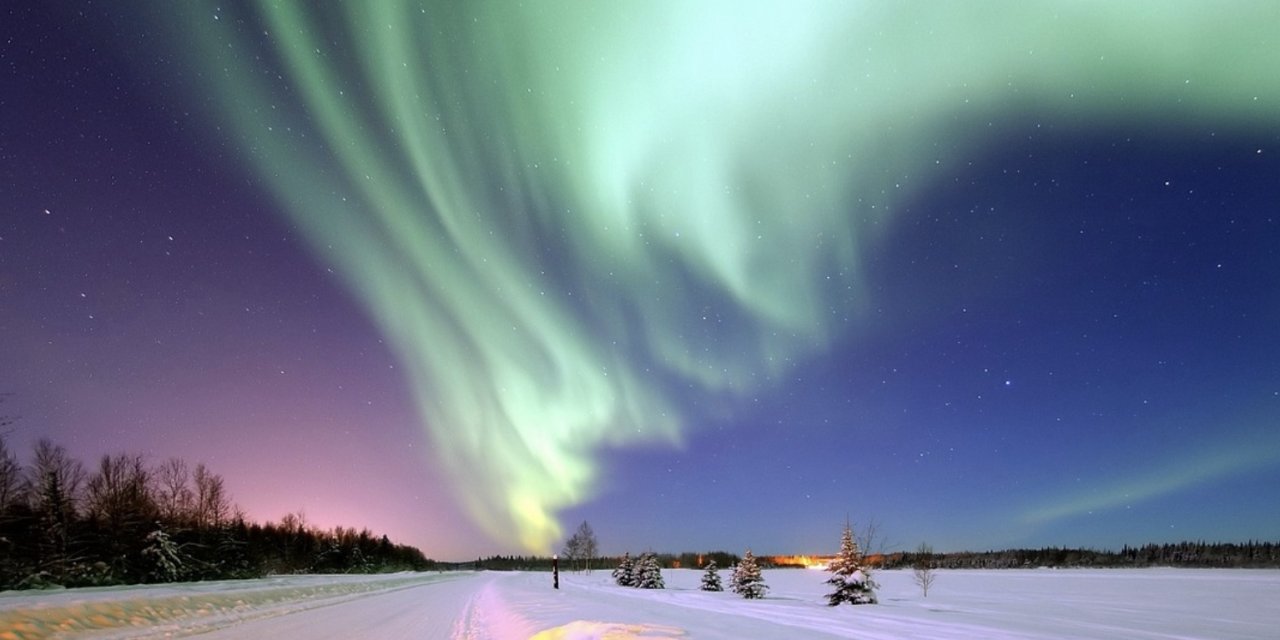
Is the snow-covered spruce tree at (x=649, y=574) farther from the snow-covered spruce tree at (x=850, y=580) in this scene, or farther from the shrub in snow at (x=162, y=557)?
the shrub in snow at (x=162, y=557)

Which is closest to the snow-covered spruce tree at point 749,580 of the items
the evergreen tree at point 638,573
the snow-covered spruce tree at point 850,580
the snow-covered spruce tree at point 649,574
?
the snow-covered spruce tree at point 850,580

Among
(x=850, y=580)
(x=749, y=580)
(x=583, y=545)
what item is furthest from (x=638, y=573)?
(x=583, y=545)

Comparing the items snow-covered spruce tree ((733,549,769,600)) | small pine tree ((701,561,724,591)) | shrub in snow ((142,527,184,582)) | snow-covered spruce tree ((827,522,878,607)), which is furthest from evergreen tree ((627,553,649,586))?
shrub in snow ((142,527,184,582))

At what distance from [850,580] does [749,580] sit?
1028cm

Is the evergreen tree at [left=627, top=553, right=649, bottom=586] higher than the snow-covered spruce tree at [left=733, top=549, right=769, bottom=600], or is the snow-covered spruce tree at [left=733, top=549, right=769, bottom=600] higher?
the snow-covered spruce tree at [left=733, top=549, right=769, bottom=600]

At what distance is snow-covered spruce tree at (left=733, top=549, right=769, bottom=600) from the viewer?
3794 centimetres

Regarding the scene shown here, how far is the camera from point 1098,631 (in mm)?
19203

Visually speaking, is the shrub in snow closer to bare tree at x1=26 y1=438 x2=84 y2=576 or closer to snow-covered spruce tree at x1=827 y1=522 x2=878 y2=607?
bare tree at x1=26 y1=438 x2=84 y2=576

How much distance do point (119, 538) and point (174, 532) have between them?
14.0ft

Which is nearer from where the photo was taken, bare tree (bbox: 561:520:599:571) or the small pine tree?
the small pine tree

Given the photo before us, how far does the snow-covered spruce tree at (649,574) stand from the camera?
170 ft

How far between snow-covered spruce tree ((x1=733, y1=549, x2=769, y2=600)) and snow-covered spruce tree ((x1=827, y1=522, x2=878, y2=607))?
28.7 feet

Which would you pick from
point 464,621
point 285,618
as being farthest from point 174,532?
point 464,621

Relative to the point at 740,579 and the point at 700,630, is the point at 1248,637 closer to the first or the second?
the point at 700,630
